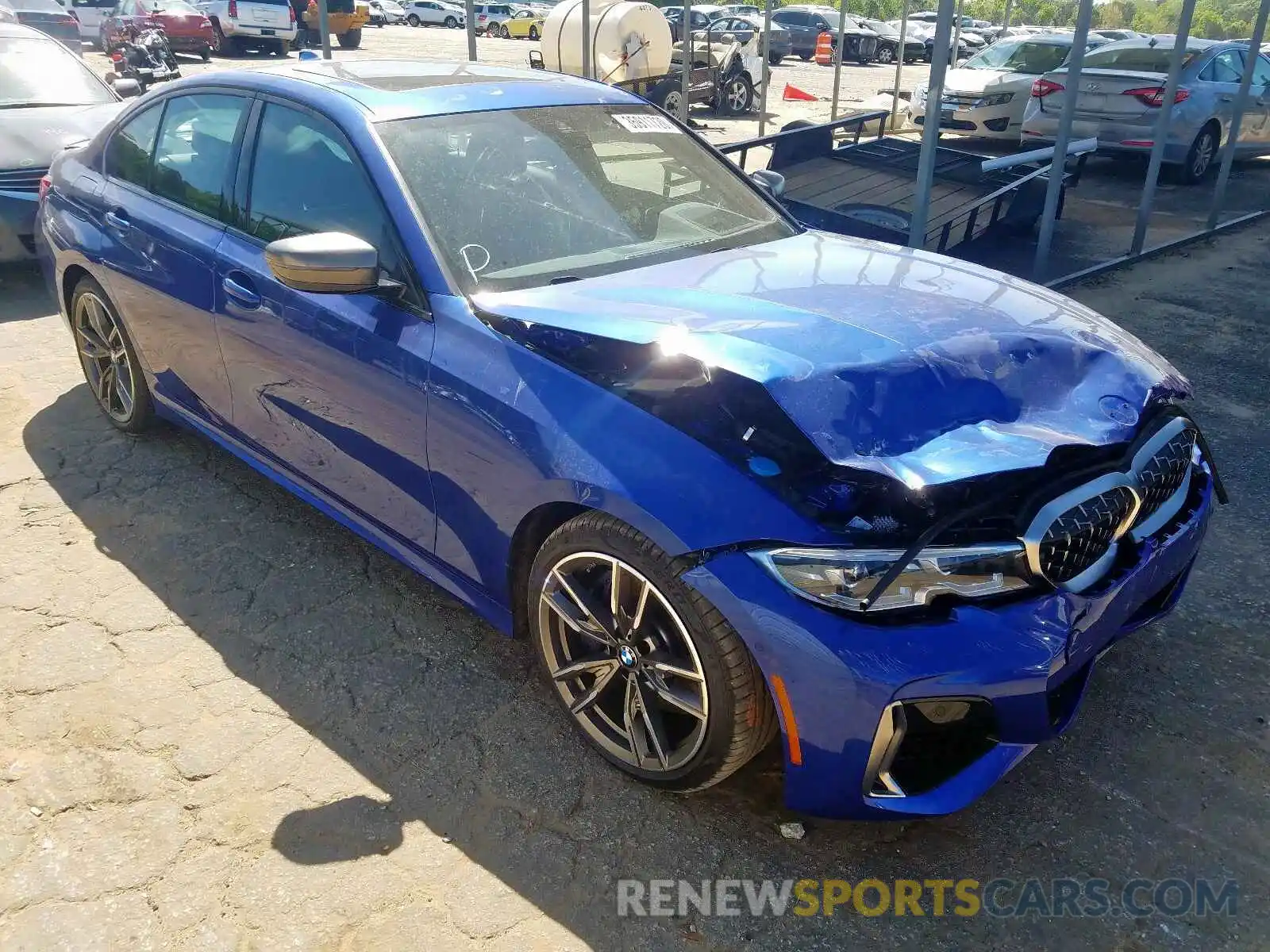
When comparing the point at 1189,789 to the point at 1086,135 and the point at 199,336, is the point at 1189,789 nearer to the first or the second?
the point at 199,336

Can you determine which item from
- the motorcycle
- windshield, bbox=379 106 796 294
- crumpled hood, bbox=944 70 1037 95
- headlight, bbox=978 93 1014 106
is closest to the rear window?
crumpled hood, bbox=944 70 1037 95

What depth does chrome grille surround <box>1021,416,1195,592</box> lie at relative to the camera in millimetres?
2141

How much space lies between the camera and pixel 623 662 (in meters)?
2.48

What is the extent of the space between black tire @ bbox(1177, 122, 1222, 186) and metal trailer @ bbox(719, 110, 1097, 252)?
156 inches

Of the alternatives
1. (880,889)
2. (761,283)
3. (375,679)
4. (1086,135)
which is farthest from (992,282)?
(1086,135)

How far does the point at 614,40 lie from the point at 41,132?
32.2 ft

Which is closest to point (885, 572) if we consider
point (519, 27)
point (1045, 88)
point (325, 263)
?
point (325, 263)

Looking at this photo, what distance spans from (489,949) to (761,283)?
6.25 feet

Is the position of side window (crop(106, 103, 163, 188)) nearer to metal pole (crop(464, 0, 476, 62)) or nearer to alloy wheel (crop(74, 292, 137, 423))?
alloy wheel (crop(74, 292, 137, 423))

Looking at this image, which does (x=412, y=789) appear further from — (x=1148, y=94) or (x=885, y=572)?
(x=1148, y=94)

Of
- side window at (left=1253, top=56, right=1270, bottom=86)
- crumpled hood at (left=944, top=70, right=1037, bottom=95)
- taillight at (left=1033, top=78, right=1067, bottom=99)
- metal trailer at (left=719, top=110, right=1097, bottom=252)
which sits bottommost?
metal trailer at (left=719, top=110, right=1097, bottom=252)

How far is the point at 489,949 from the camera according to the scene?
83.9 inches

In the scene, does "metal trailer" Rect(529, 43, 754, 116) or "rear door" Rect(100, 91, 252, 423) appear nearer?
"rear door" Rect(100, 91, 252, 423)

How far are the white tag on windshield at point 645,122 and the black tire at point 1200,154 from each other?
1004 cm
